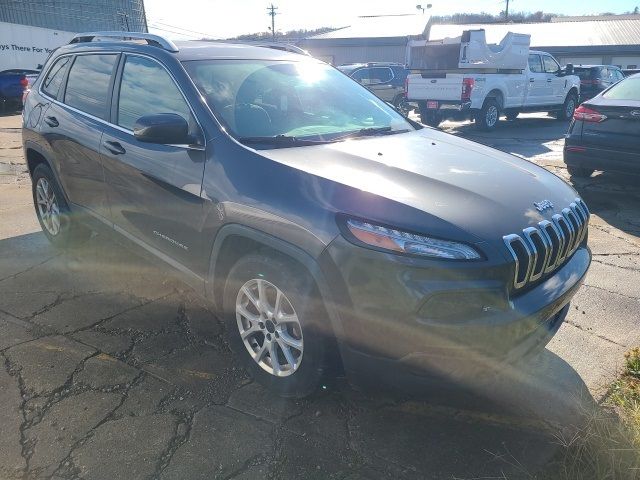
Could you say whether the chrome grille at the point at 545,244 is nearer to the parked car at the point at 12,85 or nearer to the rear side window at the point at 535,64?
the rear side window at the point at 535,64

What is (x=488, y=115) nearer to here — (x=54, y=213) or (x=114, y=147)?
(x=54, y=213)

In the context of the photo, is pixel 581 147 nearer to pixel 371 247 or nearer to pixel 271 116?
pixel 271 116

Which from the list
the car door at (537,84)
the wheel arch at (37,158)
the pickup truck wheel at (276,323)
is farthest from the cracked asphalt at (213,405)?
the car door at (537,84)

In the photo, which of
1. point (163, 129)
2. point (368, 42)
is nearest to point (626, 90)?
point (163, 129)

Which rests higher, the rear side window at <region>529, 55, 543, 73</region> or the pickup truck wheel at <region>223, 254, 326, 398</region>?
the rear side window at <region>529, 55, 543, 73</region>

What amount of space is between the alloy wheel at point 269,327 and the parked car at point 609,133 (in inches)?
212

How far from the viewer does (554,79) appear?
50.0ft

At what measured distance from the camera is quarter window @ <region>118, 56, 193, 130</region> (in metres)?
3.13

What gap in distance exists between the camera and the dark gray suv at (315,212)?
2.15 m

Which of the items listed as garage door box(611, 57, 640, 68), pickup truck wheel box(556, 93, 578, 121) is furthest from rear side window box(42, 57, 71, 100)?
garage door box(611, 57, 640, 68)

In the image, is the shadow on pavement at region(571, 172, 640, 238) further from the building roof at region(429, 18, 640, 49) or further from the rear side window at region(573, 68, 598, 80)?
the building roof at region(429, 18, 640, 49)

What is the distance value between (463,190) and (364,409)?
125 cm

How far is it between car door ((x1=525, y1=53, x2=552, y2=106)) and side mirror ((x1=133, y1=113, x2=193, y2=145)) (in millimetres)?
13619

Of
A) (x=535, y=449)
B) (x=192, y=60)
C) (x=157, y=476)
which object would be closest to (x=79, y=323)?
(x=157, y=476)
